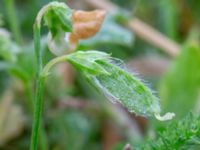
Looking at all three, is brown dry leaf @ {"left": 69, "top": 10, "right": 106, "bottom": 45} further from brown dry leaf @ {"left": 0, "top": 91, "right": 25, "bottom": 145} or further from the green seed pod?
brown dry leaf @ {"left": 0, "top": 91, "right": 25, "bottom": 145}

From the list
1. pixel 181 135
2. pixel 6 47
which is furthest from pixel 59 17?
pixel 6 47

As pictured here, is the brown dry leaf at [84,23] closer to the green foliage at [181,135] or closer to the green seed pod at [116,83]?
the green seed pod at [116,83]

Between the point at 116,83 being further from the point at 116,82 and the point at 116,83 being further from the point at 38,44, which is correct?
the point at 38,44

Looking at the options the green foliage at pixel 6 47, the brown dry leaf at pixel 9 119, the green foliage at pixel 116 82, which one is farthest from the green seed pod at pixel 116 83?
the brown dry leaf at pixel 9 119

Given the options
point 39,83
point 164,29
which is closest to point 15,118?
point 164,29

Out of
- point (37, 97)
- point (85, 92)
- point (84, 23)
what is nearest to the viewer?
point (37, 97)

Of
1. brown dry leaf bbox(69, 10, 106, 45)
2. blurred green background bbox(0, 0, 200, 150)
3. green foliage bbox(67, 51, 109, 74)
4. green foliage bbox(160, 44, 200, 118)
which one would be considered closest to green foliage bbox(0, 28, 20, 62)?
blurred green background bbox(0, 0, 200, 150)
